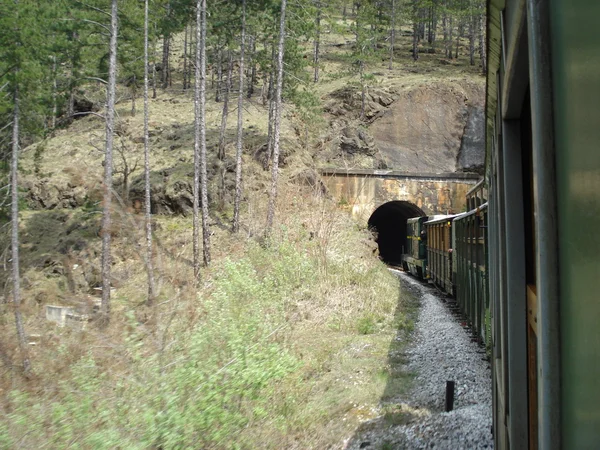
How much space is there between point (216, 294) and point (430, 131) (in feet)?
106

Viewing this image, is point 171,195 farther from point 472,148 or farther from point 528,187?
point 528,187

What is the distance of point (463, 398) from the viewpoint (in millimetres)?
8891

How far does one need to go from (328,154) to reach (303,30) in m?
12.1

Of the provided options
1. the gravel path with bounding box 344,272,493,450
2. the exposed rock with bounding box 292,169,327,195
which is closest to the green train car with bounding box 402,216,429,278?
the exposed rock with bounding box 292,169,327,195

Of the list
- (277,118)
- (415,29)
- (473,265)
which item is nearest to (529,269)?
(473,265)

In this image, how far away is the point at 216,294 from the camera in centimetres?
881

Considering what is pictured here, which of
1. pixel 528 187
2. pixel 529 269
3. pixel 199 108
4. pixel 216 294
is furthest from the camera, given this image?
pixel 199 108

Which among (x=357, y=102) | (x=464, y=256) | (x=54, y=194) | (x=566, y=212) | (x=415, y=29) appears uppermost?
(x=415, y=29)

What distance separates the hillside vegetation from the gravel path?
421 millimetres

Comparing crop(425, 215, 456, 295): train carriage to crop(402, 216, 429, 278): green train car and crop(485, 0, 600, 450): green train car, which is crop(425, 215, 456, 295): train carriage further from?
crop(485, 0, 600, 450): green train car

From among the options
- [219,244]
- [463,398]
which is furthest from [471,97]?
[463,398]

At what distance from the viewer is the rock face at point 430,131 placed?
37938 millimetres

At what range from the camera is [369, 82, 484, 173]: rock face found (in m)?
37.9

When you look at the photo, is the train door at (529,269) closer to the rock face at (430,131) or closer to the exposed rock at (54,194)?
the exposed rock at (54,194)
